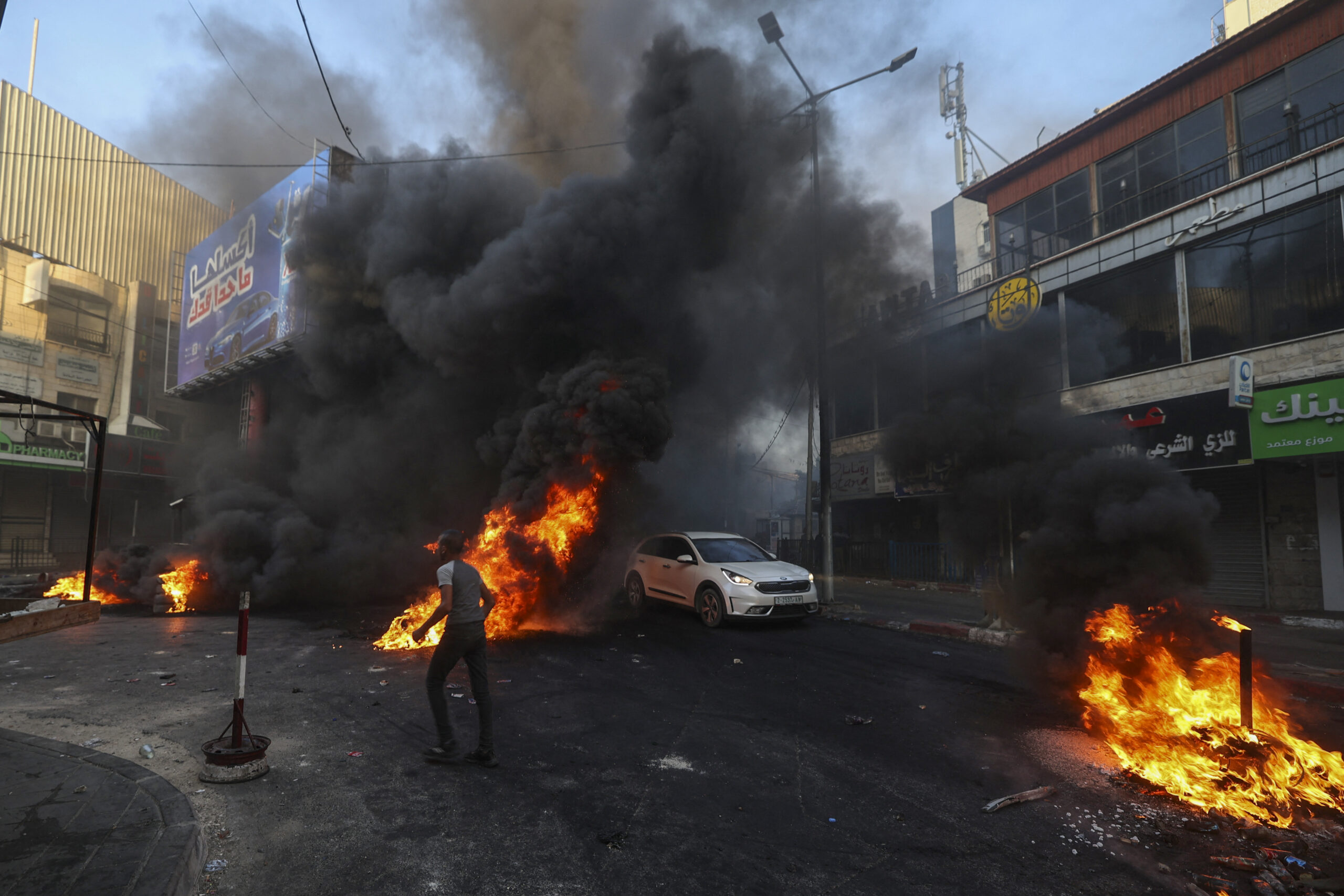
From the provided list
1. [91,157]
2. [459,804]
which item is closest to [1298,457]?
[459,804]

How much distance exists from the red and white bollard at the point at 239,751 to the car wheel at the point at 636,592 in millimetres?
7834

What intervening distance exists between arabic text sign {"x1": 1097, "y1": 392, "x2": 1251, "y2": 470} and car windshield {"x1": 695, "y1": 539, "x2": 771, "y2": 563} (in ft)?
22.0

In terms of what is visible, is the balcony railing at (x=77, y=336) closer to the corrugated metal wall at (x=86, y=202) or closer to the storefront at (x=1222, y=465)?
the corrugated metal wall at (x=86, y=202)

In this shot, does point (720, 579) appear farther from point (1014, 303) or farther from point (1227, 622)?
point (1014, 303)

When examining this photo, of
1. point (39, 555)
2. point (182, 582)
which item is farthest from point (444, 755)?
point (39, 555)

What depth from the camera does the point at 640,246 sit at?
520 inches

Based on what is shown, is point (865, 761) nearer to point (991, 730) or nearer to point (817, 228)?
point (991, 730)

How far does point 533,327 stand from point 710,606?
20.7 ft

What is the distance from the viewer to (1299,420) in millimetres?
11281

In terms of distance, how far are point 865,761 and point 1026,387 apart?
23.9ft

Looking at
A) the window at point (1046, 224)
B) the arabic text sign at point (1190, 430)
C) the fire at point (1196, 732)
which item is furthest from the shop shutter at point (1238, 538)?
the fire at point (1196, 732)

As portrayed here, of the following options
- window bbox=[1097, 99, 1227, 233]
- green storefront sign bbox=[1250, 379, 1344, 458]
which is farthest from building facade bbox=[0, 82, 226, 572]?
green storefront sign bbox=[1250, 379, 1344, 458]

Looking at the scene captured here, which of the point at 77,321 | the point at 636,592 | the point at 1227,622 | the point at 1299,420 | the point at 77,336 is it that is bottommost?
the point at 636,592

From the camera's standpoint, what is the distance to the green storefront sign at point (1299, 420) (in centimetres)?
1084
